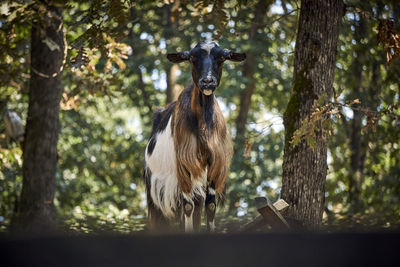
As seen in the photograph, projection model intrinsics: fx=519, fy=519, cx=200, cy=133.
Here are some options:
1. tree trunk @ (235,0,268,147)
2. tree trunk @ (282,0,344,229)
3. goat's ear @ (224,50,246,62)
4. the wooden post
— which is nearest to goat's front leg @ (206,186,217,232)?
the wooden post

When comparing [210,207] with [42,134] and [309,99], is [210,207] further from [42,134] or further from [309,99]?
[42,134]

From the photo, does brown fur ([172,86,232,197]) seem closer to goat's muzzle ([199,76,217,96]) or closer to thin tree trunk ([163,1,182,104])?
goat's muzzle ([199,76,217,96])

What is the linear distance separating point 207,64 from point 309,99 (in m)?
1.08

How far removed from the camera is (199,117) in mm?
5410

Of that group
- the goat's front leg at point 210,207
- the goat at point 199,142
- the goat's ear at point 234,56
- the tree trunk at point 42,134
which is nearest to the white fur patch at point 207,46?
the goat at point 199,142

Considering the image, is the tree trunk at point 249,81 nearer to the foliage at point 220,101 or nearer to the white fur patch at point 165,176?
the foliage at point 220,101

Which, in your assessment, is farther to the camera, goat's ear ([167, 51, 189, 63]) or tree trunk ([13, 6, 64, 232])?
tree trunk ([13, 6, 64, 232])

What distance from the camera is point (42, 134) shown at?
6.27m

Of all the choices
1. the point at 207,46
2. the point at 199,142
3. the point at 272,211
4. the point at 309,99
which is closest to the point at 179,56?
the point at 207,46

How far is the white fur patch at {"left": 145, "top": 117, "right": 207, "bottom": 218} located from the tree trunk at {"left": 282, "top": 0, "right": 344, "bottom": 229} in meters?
1.01

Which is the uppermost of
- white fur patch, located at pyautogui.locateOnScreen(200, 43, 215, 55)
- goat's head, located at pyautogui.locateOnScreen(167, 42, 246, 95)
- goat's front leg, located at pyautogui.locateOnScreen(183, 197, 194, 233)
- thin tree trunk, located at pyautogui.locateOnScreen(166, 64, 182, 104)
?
thin tree trunk, located at pyautogui.locateOnScreen(166, 64, 182, 104)

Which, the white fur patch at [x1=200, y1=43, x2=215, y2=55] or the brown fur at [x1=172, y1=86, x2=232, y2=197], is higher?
the white fur patch at [x1=200, y1=43, x2=215, y2=55]

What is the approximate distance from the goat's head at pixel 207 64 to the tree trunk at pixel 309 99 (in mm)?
788

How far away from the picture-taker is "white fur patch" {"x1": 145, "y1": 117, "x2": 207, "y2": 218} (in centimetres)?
589
